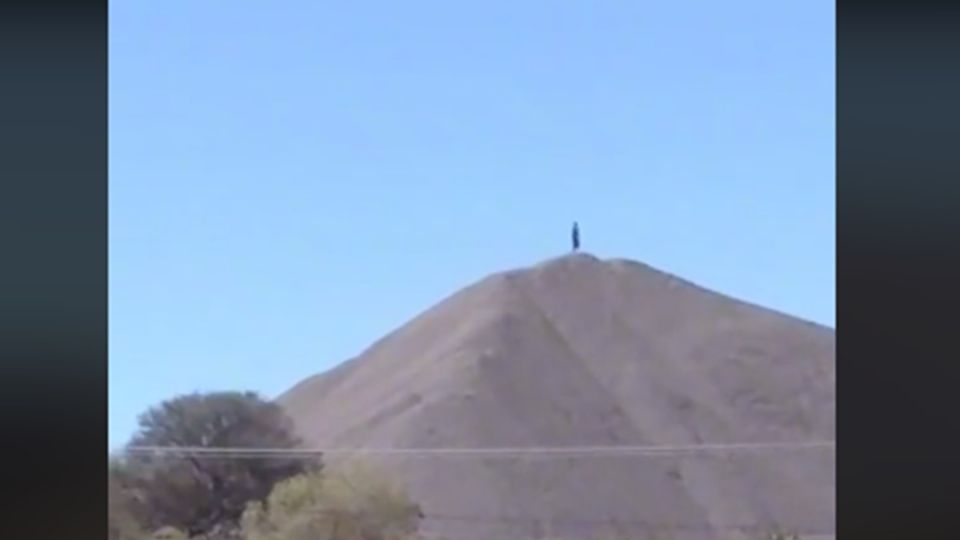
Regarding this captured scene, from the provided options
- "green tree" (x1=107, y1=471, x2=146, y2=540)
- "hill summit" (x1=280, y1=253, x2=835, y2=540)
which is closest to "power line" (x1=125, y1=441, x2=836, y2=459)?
"hill summit" (x1=280, y1=253, x2=835, y2=540)

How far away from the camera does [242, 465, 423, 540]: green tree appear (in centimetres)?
341

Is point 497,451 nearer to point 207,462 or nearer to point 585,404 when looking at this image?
point 585,404

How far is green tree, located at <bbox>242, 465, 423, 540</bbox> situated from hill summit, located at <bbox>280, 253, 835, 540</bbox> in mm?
78

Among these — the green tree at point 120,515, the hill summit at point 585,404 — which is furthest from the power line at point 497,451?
the green tree at point 120,515

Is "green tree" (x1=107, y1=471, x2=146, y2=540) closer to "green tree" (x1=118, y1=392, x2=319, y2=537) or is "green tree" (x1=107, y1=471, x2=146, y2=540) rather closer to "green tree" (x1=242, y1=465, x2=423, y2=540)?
"green tree" (x1=118, y1=392, x2=319, y2=537)

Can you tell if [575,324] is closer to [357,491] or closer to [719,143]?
[357,491]

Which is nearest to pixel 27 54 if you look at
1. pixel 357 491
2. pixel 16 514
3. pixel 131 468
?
pixel 16 514

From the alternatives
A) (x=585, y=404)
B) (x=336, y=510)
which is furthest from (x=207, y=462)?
(x=585, y=404)

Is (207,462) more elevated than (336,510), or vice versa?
(207,462)

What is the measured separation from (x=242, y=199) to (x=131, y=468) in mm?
1495

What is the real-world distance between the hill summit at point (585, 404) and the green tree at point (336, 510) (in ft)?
0.26

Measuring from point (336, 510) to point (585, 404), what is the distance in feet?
2.71

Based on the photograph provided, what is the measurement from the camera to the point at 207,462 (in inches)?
140

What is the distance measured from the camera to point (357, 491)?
12.3ft
